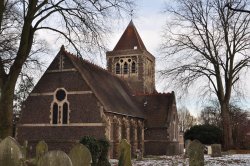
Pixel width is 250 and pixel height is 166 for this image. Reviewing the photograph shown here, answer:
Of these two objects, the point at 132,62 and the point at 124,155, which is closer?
the point at 124,155

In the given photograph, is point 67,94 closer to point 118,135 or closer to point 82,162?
point 118,135

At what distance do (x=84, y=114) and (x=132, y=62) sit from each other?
18.4 meters

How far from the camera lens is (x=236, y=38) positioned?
27719mm

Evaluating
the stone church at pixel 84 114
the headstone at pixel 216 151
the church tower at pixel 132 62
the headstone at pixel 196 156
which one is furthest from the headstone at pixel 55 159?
the church tower at pixel 132 62

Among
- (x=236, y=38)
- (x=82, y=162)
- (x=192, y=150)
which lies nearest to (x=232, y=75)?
(x=236, y=38)

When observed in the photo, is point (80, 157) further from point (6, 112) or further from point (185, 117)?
point (185, 117)

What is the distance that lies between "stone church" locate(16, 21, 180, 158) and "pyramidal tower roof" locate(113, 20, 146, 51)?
10366 mm

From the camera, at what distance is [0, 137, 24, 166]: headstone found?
4.61 meters

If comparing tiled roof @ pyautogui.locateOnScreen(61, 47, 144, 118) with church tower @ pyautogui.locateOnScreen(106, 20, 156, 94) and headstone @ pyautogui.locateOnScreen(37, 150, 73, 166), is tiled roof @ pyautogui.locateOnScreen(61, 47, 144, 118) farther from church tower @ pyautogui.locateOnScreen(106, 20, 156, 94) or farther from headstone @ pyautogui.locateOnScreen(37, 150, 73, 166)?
headstone @ pyautogui.locateOnScreen(37, 150, 73, 166)

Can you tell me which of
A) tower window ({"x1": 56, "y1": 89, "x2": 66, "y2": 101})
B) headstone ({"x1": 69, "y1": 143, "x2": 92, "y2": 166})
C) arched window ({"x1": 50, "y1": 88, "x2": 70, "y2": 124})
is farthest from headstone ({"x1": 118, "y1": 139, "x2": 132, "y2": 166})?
tower window ({"x1": 56, "y1": 89, "x2": 66, "y2": 101})

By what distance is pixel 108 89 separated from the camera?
32.4 meters

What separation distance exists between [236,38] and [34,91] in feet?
56.8

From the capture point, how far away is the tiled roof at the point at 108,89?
1130 inches

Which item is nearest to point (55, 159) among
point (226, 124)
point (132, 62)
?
point (226, 124)
